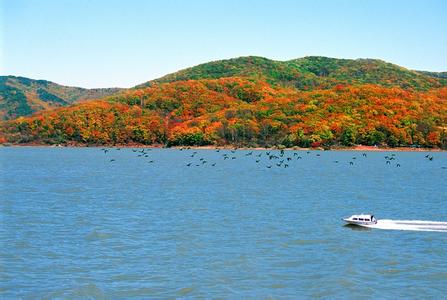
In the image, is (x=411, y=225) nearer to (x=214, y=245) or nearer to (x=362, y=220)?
(x=362, y=220)

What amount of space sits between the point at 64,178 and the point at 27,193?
30480mm

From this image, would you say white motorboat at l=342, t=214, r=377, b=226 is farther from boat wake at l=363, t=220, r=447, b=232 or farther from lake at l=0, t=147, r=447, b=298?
lake at l=0, t=147, r=447, b=298

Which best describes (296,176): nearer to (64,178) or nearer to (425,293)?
(64,178)

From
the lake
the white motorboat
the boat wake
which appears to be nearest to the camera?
the lake

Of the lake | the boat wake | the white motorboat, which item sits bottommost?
the lake

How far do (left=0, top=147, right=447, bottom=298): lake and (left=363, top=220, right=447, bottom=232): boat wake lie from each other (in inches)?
91.7

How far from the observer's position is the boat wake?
60.4 m

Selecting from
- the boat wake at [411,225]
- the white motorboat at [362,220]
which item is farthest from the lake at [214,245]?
the boat wake at [411,225]

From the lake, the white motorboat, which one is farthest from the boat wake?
the lake

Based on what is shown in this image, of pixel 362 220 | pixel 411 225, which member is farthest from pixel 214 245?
pixel 411 225

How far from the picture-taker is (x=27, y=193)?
94062 millimetres

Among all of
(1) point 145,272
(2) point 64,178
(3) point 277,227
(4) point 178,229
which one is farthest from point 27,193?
(1) point 145,272

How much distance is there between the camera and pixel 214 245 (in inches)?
2030

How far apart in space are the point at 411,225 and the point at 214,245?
23624mm
